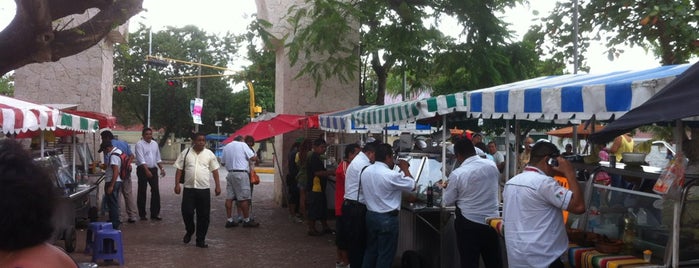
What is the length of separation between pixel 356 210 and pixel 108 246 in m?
3.78

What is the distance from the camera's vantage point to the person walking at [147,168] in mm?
13805

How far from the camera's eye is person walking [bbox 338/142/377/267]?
7.65 metres

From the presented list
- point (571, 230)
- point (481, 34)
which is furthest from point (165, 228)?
point (571, 230)

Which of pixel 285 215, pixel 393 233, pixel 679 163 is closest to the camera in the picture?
pixel 679 163

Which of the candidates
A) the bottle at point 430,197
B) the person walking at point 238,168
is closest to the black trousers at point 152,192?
the person walking at point 238,168

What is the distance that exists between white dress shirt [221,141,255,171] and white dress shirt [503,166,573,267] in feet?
27.6

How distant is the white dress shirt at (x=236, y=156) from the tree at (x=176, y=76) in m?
36.3

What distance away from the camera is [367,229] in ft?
24.7

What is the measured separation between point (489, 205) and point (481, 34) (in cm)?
882

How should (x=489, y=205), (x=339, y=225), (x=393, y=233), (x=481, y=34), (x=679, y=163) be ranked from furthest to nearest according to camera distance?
1. (x=481, y=34)
2. (x=339, y=225)
3. (x=393, y=233)
4. (x=489, y=205)
5. (x=679, y=163)

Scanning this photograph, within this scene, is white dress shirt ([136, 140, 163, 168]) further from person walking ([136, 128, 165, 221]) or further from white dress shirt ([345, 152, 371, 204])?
white dress shirt ([345, 152, 371, 204])

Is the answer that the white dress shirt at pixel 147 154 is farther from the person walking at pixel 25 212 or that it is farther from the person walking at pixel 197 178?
the person walking at pixel 25 212

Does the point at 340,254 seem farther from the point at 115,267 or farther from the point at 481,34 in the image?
the point at 481,34

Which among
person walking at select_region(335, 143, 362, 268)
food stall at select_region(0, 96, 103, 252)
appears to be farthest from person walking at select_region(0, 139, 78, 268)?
person walking at select_region(335, 143, 362, 268)
